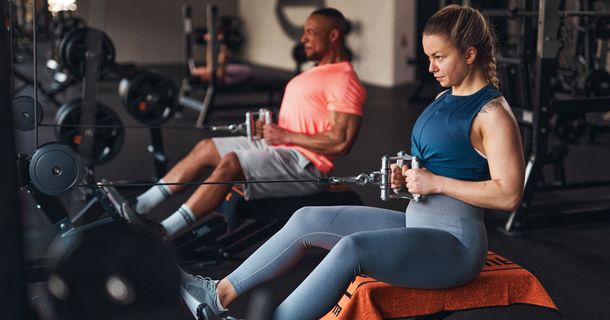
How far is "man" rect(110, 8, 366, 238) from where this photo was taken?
249cm

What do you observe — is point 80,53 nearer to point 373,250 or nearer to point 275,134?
point 275,134

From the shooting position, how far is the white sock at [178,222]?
2.46 metres

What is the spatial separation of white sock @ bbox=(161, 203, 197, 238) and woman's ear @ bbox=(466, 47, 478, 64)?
1.16 metres

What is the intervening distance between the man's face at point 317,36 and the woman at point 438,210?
0.91 metres

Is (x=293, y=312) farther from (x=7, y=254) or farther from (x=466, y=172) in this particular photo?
(x=7, y=254)

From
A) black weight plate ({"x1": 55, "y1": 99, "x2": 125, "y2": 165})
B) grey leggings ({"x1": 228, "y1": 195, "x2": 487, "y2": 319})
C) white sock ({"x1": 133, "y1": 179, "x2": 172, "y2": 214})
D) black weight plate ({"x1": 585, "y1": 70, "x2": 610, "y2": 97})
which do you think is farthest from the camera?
black weight plate ({"x1": 585, "y1": 70, "x2": 610, "y2": 97})

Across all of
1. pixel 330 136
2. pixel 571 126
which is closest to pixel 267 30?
pixel 571 126

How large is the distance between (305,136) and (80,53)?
1716 millimetres

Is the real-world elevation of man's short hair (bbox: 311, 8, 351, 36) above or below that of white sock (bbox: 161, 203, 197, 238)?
above

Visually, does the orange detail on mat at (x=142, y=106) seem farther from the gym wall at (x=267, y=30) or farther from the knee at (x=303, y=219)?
the gym wall at (x=267, y=30)

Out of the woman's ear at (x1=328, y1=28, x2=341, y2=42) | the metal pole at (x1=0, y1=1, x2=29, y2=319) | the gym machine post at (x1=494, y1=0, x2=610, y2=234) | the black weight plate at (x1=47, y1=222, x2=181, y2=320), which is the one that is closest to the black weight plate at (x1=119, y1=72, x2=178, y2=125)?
the woman's ear at (x1=328, y1=28, x2=341, y2=42)

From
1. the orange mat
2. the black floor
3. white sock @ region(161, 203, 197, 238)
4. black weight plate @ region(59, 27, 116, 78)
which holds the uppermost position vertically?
black weight plate @ region(59, 27, 116, 78)

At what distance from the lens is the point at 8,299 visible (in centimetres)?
83

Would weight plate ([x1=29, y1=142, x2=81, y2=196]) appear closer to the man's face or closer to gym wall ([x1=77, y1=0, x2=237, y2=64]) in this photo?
the man's face
